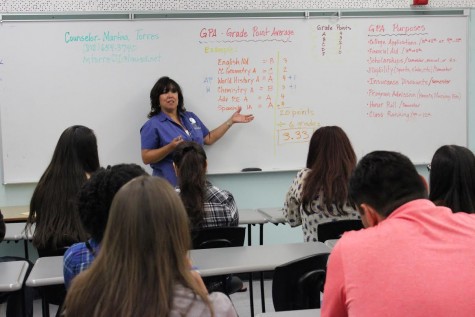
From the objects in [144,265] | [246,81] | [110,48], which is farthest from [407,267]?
[110,48]

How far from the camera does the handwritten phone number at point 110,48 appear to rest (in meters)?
4.43

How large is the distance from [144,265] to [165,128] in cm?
320

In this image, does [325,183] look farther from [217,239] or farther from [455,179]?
[455,179]

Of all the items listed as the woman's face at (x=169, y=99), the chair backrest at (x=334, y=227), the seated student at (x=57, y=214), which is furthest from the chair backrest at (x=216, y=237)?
the woman's face at (x=169, y=99)

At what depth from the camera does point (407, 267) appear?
1346 millimetres

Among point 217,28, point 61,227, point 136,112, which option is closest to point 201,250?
point 61,227

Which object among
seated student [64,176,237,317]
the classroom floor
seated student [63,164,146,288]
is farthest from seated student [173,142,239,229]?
seated student [64,176,237,317]

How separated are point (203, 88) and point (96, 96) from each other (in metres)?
0.84

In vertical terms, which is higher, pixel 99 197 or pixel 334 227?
pixel 99 197

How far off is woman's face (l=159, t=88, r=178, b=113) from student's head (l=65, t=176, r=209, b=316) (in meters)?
3.13

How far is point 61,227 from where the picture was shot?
2.78m

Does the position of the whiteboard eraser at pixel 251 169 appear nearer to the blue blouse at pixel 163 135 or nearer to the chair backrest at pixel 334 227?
the blue blouse at pixel 163 135

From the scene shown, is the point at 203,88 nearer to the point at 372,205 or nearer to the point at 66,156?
the point at 66,156

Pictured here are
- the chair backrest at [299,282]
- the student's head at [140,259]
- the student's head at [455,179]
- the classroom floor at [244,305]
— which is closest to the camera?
the student's head at [140,259]
